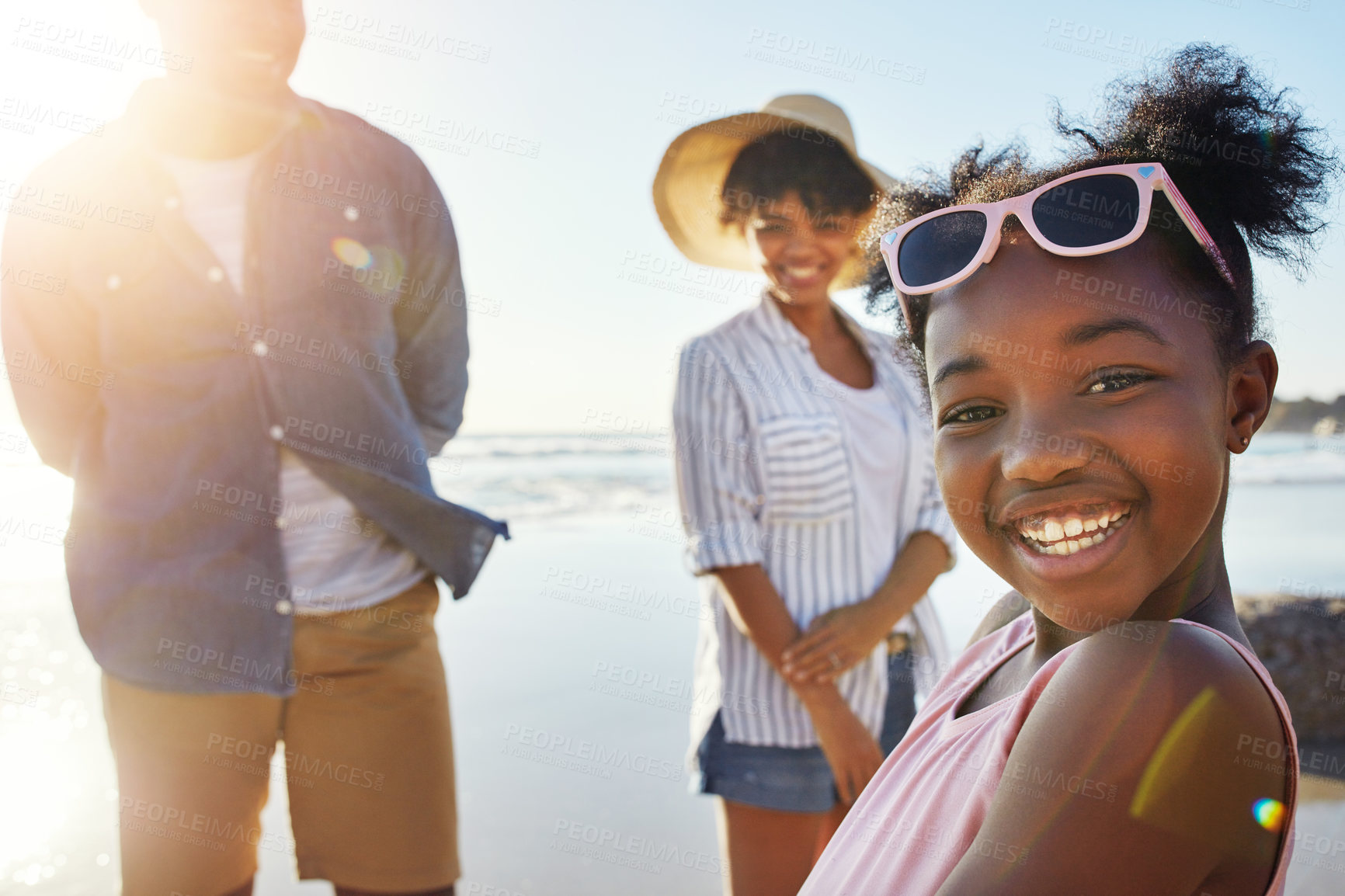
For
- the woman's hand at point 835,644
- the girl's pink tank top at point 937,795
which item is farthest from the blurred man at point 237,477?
the girl's pink tank top at point 937,795

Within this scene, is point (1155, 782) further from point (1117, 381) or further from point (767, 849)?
point (767, 849)

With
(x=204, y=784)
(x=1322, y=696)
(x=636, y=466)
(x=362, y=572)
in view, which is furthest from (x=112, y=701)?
(x=636, y=466)

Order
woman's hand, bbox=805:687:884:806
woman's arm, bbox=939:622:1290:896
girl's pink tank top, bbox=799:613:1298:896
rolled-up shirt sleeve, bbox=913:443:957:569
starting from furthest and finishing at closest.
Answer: rolled-up shirt sleeve, bbox=913:443:957:569 < woman's hand, bbox=805:687:884:806 < girl's pink tank top, bbox=799:613:1298:896 < woman's arm, bbox=939:622:1290:896

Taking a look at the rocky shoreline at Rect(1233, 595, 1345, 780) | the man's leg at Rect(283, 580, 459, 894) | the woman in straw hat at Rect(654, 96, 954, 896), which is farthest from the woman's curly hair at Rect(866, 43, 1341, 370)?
the rocky shoreline at Rect(1233, 595, 1345, 780)

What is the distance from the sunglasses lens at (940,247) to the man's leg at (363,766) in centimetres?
159

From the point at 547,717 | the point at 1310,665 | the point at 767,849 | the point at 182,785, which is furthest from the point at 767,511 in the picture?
the point at 1310,665

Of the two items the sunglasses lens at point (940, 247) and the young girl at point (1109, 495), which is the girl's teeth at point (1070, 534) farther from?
the sunglasses lens at point (940, 247)

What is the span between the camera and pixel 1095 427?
107 centimetres

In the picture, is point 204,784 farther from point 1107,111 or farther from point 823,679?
point 1107,111

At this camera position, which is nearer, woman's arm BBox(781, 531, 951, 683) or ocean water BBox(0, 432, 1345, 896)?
woman's arm BBox(781, 531, 951, 683)

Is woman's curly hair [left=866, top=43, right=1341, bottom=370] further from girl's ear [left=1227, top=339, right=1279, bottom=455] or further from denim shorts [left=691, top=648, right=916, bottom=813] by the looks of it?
denim shorts [left=691, top=648, right=916, bottom=813]

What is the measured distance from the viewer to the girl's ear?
1.16m

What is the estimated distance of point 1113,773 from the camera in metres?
0.84

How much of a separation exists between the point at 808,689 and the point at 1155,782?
1623 mm
